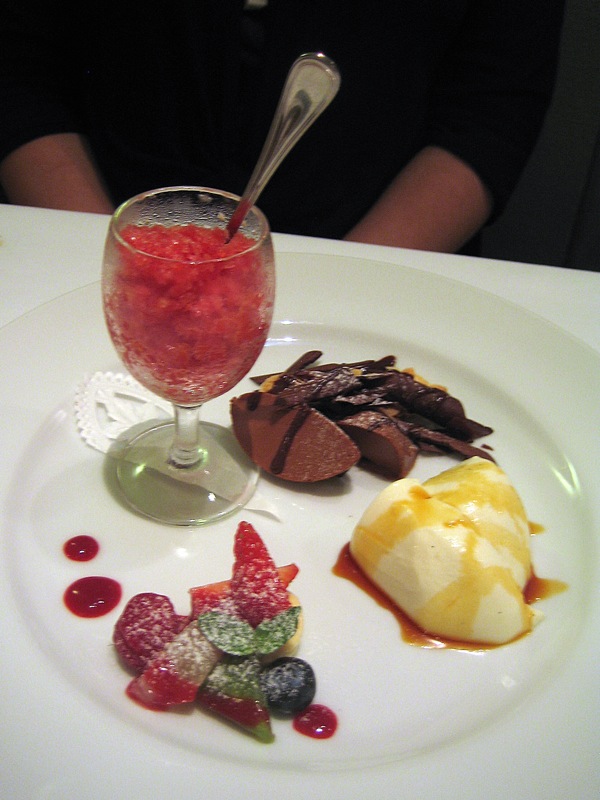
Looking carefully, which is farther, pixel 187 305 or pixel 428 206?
pixel 428 206

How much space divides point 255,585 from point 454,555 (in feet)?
0.91

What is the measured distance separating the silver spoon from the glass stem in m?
0.37

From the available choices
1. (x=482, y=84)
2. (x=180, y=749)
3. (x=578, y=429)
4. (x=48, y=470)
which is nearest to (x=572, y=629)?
(x=578, y=429)

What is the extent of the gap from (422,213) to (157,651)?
4.73 feet

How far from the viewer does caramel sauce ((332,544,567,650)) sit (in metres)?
0.99

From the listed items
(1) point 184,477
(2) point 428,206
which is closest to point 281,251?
(2) point 428,206

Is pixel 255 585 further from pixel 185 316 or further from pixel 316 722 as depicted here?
pixel 185 316

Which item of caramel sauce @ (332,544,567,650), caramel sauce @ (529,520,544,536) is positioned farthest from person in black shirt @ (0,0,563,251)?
caramel sauce @ (332,544,567,650)

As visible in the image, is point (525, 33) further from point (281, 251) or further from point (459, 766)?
point (459, 766)

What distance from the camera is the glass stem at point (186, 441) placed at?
120 cm

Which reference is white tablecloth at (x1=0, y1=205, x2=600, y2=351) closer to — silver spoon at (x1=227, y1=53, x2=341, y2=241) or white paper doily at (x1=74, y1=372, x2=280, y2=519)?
white paper doily at (x1=74, y1=372, x2=280, y2=519)

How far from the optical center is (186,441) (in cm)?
123

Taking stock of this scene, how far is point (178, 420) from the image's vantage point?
1.21m

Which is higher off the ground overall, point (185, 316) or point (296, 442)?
point (185, 316)
